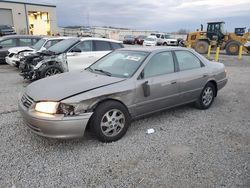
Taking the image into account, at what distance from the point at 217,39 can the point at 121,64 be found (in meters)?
18.1

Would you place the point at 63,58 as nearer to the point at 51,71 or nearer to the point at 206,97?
the point at 51,71

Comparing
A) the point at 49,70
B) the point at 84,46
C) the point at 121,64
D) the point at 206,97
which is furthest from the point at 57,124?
the point at 84,46

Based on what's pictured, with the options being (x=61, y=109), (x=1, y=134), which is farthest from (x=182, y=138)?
(x=1, y=134)

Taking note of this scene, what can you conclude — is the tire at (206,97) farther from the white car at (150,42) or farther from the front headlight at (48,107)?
the white car at (150,42)

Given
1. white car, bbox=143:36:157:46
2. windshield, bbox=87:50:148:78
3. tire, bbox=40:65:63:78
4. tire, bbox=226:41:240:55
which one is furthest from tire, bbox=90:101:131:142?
white car, bbox=143:36:157:46

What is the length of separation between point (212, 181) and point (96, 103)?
1.88 m

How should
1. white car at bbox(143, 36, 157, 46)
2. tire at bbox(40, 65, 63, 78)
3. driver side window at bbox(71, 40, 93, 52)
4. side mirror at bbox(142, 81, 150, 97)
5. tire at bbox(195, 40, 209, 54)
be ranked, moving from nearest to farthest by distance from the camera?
1. side mirror at bbox(142, 81, 150, 97)
2. tire at bbox(40, 65, 63, 78)
3. driver side window at bbox(71, 40, 93, 52)
4. tire at bbox(195, 40, 209, 54)
5. white car at bbox(143, 36, 157, 46)

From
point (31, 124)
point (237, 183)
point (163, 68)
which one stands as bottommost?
point (237, 183)

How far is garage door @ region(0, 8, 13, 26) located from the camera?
32.8 meters

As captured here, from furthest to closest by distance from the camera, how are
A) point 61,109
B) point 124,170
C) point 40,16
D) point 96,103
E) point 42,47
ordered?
point 40,16 < point 42,47 < point 96,103 < point 61,109 < point 124,170

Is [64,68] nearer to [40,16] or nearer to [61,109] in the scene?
[61,109]

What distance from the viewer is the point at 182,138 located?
3.81 meters

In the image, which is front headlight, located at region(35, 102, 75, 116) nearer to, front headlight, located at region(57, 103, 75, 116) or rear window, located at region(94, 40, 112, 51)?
front headlight, located at region(57, 103, 75, 116)

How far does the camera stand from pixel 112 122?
11.7 ft
